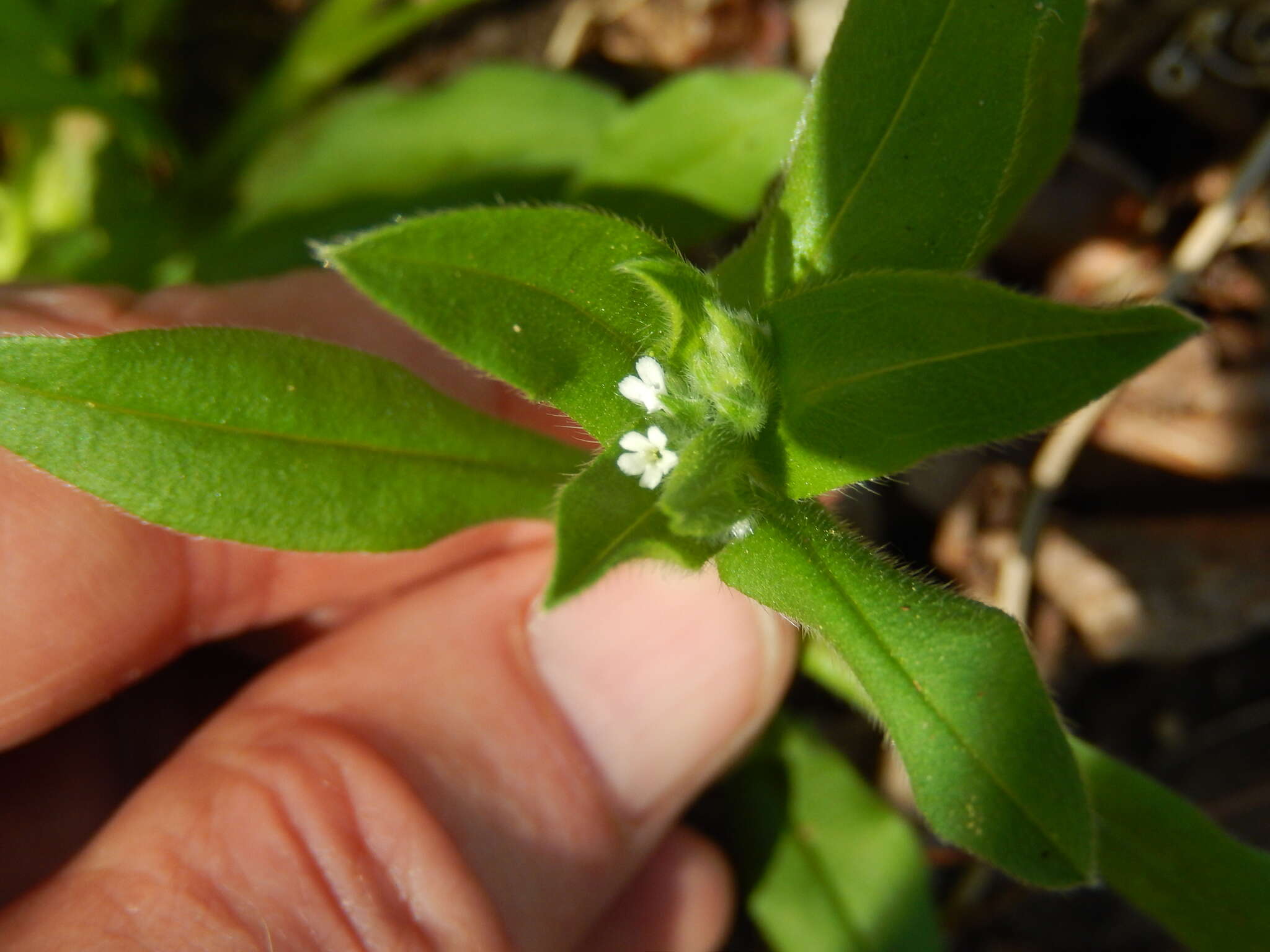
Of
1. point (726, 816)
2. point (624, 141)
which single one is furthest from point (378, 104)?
point (726, 816)

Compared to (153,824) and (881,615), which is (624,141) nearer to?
(881,615)

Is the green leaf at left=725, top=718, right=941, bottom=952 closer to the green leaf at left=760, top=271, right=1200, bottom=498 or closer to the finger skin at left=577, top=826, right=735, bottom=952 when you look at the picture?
the finger skin at left=577, top=826, right=735, bottom=952

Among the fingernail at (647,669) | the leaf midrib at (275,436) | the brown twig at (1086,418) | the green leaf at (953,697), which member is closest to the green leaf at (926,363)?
the green leaf at (953,697)

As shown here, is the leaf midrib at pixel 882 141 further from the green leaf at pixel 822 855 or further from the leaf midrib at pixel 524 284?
the green leaf at pixel 822 855

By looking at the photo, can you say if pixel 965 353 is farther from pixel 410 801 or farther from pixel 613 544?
pixel 410 801

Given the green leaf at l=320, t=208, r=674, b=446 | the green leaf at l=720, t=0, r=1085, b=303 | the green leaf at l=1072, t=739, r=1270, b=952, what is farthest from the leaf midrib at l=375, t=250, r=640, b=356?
the green leaf at l=1072, t=739, r=1270, b=952

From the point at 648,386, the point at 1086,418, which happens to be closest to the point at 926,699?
the point at 648,386
